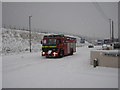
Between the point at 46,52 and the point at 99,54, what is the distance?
7712mm

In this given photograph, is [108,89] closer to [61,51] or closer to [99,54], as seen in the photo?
[99,54]

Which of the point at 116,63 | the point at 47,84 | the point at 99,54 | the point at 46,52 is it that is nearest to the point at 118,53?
the point at 116,63

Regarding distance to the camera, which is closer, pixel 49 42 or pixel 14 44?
pixel 49 42

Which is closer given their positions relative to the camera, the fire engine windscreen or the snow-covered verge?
the fire engine windscreen

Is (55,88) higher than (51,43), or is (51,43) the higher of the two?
(51,43)

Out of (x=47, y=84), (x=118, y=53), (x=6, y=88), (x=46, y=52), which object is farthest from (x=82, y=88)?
(x=46, y=52)

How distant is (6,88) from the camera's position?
6074mm

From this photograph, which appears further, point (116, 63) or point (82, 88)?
point (116, 63)

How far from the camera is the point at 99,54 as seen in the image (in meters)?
11.2

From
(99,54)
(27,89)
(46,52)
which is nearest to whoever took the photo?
(27,89)

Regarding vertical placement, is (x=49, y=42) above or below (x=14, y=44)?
above

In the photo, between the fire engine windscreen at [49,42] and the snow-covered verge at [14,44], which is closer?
the fire engine windscreen at [49,42]

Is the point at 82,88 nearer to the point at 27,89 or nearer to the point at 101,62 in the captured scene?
the point at 27,89

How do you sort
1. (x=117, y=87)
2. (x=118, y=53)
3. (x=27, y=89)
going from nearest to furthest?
1. (x=27, y=89)
2. (x=117, y=87)
3. (x=118, y=53)
